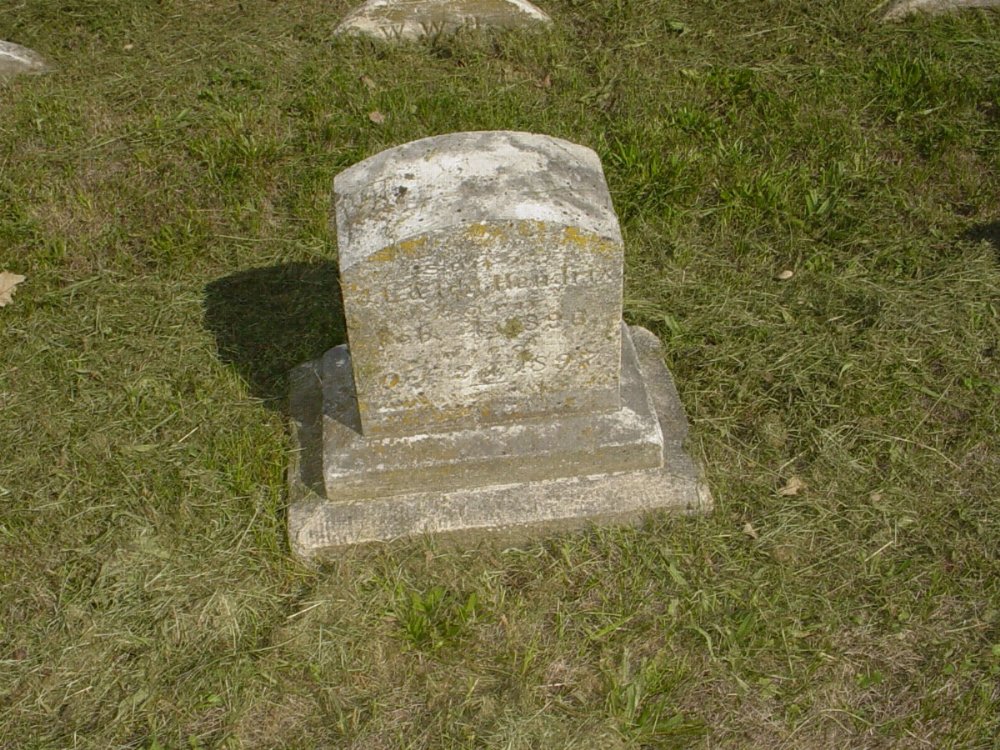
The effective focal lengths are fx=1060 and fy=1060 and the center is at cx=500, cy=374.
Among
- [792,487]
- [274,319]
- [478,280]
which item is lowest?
[274,319]

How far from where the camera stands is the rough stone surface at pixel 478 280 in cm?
314

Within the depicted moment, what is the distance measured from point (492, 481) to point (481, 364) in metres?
0.45

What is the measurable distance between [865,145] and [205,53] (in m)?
3.80

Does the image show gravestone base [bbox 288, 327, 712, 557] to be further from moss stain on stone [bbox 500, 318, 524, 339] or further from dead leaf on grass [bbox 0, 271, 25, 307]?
dead leaf on grass [bbox 0, 271, 25, 307]

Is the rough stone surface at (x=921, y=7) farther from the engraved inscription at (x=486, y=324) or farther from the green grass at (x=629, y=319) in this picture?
the engraved inscription at (x=486, y=324)

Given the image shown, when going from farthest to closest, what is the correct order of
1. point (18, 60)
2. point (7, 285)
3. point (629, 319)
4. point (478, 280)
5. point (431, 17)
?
point (431, 17), point (18, 60), point (7, 285), point (629, 319), point (478, 280)

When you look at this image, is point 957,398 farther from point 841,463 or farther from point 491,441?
point 491,441

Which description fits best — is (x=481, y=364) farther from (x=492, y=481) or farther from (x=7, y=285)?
(x=7, y=285)

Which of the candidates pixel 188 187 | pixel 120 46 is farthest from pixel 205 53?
pixel 188 187

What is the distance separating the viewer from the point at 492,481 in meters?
3.66

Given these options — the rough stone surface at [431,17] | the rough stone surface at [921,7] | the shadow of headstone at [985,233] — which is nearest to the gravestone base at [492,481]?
A: the shadow of headstone at [985,233]

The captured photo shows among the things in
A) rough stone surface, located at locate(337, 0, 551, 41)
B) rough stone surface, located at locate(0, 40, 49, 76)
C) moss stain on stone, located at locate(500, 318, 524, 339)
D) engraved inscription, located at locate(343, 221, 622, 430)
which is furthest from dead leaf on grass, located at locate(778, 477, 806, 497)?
rough stone surface, located at locate(0, 40, 49, 76)

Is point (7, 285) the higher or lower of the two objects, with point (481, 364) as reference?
lower

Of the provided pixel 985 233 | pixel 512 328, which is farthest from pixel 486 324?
pixel 985 233
